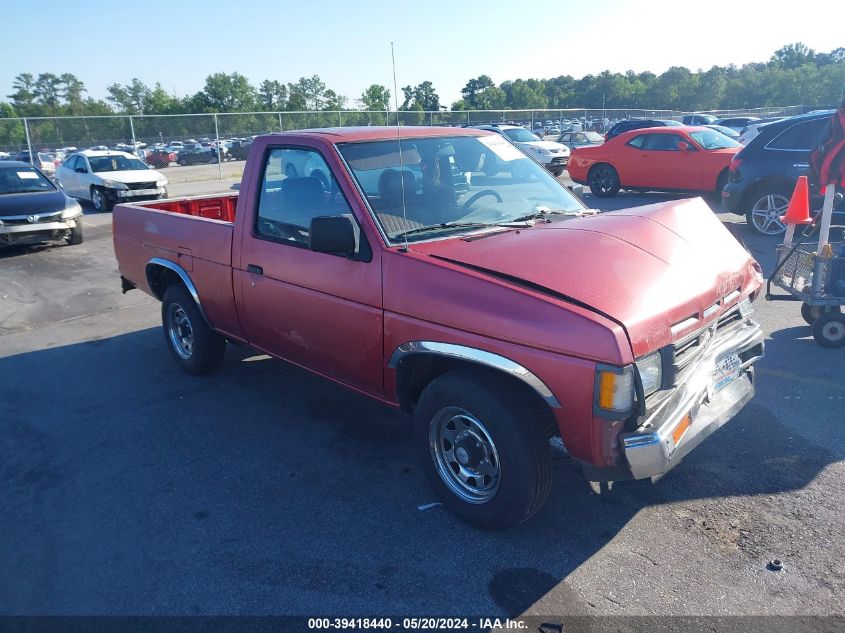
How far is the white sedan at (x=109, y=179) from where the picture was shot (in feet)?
54.8

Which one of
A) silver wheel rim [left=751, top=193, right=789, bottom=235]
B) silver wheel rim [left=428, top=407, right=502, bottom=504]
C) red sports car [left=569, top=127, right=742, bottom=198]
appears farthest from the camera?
red sports car [left=569, top=127, right=742, bottom=198]

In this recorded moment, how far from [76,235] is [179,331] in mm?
7847

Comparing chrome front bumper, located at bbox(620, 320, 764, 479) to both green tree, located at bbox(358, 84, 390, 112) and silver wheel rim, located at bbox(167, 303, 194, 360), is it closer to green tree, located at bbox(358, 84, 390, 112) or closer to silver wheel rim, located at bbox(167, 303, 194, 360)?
green tree, located at bbox(358, 84, 390, 112)

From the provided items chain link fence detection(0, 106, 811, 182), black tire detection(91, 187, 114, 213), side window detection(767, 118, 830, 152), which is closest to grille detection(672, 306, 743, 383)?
side window detection(767, 118, 830, 152)

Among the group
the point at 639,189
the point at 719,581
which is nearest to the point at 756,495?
the point at 719,581

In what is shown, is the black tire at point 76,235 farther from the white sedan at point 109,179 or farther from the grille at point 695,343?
the grille at point 695,343

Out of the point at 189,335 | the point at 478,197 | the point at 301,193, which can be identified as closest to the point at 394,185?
the point at 478,197

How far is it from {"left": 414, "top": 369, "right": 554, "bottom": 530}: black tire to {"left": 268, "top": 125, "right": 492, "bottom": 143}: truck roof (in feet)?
5.83

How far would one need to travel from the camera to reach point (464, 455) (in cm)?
346

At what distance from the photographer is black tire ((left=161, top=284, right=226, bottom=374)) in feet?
18.3

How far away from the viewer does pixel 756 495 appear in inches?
146

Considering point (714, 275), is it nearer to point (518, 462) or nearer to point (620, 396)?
point (620, 396)

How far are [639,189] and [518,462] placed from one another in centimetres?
1399

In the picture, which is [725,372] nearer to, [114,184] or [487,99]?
[114,184]
